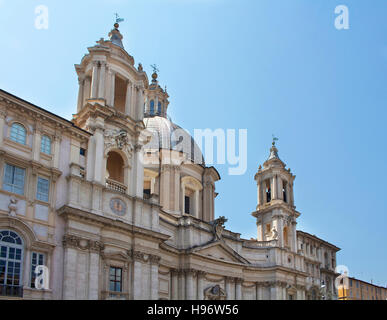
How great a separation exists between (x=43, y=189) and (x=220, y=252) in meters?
20.5

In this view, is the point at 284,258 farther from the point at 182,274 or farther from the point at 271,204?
the point at 182,274

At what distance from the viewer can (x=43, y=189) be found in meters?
27.7

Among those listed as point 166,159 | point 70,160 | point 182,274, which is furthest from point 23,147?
point 166,159

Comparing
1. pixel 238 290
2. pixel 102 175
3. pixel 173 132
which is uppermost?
pixel 173 132

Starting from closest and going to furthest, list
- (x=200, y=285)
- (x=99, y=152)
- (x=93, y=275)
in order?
(x=93, y=275) → (x=99, y=152) → (x=200, y=285)

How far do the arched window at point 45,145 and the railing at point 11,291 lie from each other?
26.7ft

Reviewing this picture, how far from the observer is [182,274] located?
1553 inches

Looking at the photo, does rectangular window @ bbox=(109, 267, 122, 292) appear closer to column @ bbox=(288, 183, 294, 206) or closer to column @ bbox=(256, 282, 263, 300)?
column @ bbox=(256, 282, 263, 300)

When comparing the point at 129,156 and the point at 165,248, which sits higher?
the point at 129,156

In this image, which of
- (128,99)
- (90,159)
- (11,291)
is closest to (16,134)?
(90,159)

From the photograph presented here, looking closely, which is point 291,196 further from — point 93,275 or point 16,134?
point 16,134

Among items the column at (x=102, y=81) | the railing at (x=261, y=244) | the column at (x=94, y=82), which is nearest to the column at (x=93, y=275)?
the column at (x=102, y=81)

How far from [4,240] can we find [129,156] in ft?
38.4

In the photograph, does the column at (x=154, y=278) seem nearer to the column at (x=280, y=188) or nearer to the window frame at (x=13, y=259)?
the window frame at (x=13, y=259)
